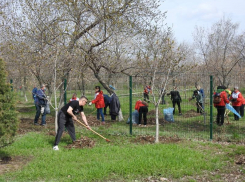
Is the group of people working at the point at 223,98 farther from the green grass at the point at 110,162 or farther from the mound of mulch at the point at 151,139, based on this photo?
the green grass at the point at 110,162

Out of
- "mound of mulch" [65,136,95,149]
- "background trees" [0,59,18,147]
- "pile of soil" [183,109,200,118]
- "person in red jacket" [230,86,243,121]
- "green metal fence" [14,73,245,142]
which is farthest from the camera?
"person in red jacket" [230,86,243,121]

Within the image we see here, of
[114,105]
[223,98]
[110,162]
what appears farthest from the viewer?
[114,105]

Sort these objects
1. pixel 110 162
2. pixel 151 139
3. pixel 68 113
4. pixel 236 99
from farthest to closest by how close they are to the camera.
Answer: pixel 236 99
pixel 151 139
pixel 68 113
pixel 110 162

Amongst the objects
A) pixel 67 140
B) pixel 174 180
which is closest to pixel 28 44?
pixel 67 140

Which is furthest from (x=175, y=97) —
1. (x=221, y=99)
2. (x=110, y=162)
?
(x=110, y=162)

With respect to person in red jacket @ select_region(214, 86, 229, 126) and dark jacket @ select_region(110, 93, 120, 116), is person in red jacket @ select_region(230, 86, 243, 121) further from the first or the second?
dark jacket @ select_region(110, 93, 120, 116)

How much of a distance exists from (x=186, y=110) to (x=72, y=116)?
3.97 metres

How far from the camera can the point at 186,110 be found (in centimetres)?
906

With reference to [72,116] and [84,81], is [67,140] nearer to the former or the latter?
[72,116]

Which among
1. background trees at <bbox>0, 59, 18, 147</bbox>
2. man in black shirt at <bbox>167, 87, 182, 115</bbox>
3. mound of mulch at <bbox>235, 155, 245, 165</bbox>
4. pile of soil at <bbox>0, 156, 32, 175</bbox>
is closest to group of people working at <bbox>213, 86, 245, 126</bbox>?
man in black shirt at <bbox>167, 87, 182, 115</bbox>

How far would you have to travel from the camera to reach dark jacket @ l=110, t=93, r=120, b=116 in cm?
1104

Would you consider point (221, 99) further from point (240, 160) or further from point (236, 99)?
point (240, 160)

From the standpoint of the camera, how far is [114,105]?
11.0 meters

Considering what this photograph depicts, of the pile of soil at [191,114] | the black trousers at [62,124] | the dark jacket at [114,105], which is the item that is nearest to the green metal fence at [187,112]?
the pile of soil at [191,114]
